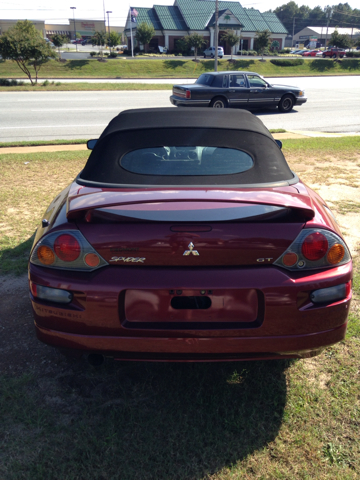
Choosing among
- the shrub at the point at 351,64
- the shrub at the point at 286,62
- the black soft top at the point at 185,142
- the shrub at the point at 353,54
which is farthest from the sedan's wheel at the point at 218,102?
the shrub at the point at 353,54

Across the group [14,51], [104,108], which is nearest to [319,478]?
[104,108]

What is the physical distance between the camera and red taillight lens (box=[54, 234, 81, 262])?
2225 millimetres

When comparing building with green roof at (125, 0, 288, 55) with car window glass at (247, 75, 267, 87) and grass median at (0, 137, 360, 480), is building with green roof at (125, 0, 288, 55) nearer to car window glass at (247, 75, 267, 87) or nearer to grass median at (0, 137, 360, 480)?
car window glass at (247, 75, 267, 87)

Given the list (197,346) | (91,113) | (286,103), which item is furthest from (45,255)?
(286,103)

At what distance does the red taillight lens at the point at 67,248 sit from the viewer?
2225 mm

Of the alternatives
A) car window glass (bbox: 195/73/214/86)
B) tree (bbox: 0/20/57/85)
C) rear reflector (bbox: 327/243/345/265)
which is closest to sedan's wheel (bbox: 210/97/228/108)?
car window glass (bbox: 195/73/214/86)

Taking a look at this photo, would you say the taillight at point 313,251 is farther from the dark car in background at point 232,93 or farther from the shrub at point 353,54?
the shrub at point 353,54

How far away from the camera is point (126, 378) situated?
2.76 m

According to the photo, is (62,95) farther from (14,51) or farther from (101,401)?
(101,401)

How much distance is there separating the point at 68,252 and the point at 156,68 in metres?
45.4

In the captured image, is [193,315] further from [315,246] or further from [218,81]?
[218,81]

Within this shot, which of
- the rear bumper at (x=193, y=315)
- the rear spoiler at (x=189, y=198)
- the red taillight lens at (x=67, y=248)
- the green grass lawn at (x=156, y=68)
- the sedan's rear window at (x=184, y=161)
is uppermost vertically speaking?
the green grass lawn at (x=156, y=68)

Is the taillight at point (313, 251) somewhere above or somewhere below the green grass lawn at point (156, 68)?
below

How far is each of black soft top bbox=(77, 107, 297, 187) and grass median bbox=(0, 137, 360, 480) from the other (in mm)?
1249
